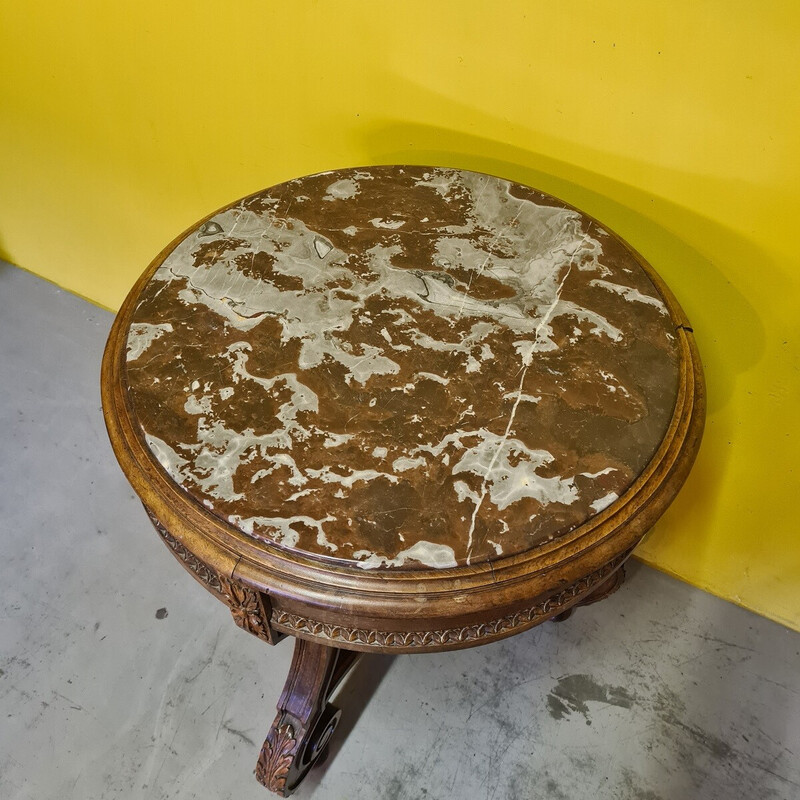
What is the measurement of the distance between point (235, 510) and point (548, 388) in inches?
17.5

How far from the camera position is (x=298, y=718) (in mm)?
1228

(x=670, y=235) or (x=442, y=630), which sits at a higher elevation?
(x=670, y=235)

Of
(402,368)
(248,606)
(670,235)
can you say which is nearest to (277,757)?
(248,606)

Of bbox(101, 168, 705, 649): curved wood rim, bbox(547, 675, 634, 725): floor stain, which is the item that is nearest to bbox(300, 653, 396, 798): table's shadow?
bbox(547, 675, 634, 725): floor stain

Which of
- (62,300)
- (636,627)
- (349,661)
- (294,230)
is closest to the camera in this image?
(294,230)

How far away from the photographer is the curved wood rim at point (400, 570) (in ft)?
2.57

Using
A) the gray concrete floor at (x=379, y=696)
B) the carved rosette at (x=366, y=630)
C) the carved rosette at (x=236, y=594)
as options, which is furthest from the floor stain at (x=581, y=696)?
the carved rosette at (x=236, y=594)

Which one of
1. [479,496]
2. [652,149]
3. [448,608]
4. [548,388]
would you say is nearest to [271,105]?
[652,149]

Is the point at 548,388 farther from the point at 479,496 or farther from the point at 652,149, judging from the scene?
the point at 652,149

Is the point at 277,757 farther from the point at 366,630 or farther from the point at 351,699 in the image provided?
the point at 366,630

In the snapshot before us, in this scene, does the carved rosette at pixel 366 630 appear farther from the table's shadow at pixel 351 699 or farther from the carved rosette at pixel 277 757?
the table's shadow at pixel 351 699

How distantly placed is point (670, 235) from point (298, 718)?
Answer: 3.56 ft

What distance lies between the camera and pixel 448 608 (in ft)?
2.57

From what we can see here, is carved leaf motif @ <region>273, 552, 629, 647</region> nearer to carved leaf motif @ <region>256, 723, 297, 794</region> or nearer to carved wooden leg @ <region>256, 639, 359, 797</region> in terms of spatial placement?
carved wooden leg @ <region>256, 639, 359, 797</region>
